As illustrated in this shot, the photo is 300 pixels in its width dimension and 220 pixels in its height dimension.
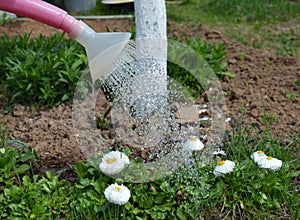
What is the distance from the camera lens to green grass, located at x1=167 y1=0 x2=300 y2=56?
4.78 meters

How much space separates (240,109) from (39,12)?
5.27 ft

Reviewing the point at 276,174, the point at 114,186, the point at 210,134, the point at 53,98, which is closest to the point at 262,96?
the point at 210,134

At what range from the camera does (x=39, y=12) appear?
2070 mm

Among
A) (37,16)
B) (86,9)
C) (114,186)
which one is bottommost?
(86,9)

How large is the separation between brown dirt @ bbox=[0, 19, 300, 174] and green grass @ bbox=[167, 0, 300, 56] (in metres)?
0.53

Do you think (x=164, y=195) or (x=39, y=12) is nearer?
(x=39, y=12)

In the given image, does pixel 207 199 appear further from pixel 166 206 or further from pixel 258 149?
pixel 258 149

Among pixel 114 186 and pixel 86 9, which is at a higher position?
pixel 114 186

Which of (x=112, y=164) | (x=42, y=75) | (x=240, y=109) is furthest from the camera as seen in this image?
(x=42, y=75)

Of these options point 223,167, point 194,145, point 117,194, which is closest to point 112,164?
point 117,194

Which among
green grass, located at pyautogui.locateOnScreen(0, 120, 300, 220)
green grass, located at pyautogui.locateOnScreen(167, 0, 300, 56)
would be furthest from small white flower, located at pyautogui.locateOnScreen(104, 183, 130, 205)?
green grass, located at pyautogui.locateOnScreen(167, 0, 300, 56)

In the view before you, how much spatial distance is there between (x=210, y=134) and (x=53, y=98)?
1.14m

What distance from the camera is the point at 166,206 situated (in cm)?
225

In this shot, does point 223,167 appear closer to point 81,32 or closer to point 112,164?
point 112,164
